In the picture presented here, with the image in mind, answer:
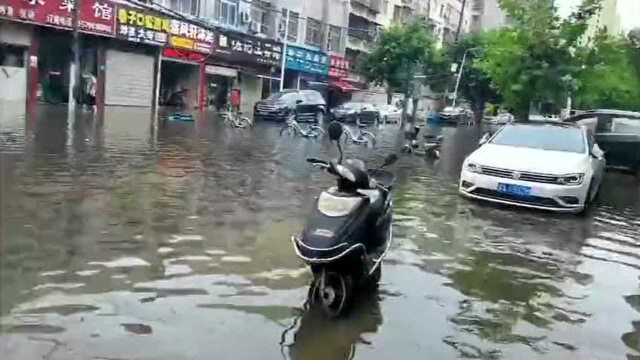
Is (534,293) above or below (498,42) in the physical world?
below

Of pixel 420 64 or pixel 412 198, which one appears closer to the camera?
pixel 412 198

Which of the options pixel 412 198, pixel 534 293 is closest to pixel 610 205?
pixel 412 198

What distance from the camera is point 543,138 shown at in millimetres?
10773

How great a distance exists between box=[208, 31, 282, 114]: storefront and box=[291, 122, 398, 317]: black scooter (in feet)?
105

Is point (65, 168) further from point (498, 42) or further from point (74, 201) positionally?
point (498, 42)

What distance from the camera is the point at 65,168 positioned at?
10.5 metres

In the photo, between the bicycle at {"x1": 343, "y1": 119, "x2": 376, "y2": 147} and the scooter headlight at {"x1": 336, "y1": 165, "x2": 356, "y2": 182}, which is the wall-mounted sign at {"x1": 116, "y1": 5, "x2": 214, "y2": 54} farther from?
the scooter headlight at {"x1": 336, "y1": 165, "x2": 356, "y2": 182}

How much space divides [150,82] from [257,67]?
891 centimetres

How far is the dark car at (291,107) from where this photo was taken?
30.7m

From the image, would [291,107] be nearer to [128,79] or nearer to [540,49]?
[128,79]

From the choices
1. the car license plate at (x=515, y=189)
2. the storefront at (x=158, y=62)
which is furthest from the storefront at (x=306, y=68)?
the car license plate at (x=515, y=189)

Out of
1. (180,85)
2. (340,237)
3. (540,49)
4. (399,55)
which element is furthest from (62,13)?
(340,237)

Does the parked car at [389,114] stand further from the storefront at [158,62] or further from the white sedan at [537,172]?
the white sedan at [537,172]

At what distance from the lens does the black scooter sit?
15.0 ft
